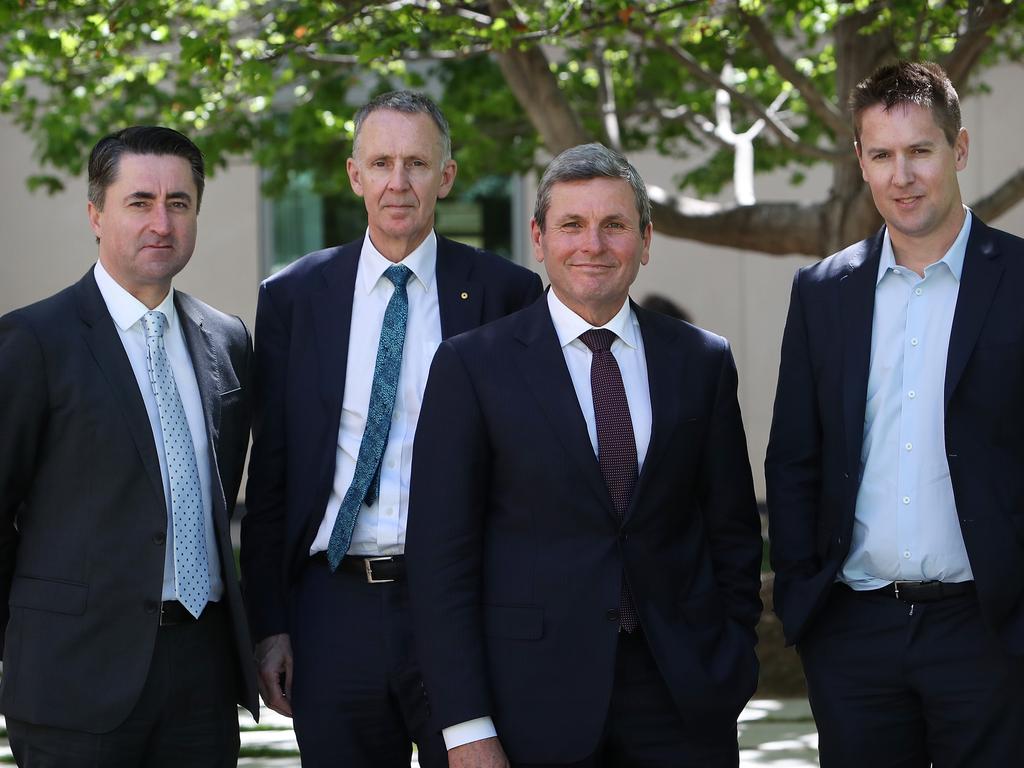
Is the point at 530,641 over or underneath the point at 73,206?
underneath

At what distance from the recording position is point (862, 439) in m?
3.42

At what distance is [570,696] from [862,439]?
967 mm

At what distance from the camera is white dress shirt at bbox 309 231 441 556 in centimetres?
361

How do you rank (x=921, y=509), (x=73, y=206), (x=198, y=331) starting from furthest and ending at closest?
(x=73, y=206) < (x=198, y=331) < (x=921, y=509)

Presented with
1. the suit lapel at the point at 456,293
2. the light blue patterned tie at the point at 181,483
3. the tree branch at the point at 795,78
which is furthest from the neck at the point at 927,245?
the tree branch at the point at 795,78

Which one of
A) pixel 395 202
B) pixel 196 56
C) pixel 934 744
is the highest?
pixel 196 56

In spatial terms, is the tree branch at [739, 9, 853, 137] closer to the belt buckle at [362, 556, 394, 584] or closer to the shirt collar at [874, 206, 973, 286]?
the shirt collar at [874, 206, 973, 286]

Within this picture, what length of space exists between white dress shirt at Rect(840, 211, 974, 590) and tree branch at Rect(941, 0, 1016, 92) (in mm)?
3093

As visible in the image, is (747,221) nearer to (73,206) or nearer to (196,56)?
(196,56)

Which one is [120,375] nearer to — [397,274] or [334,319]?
[334,319]

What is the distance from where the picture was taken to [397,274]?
12.5 feet

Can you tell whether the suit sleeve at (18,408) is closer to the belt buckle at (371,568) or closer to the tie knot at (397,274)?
the belt buckle at (371,568)

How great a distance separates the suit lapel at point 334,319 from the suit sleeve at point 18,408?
2.44 feet

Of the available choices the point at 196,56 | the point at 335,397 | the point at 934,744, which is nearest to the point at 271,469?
the point at 335,397
